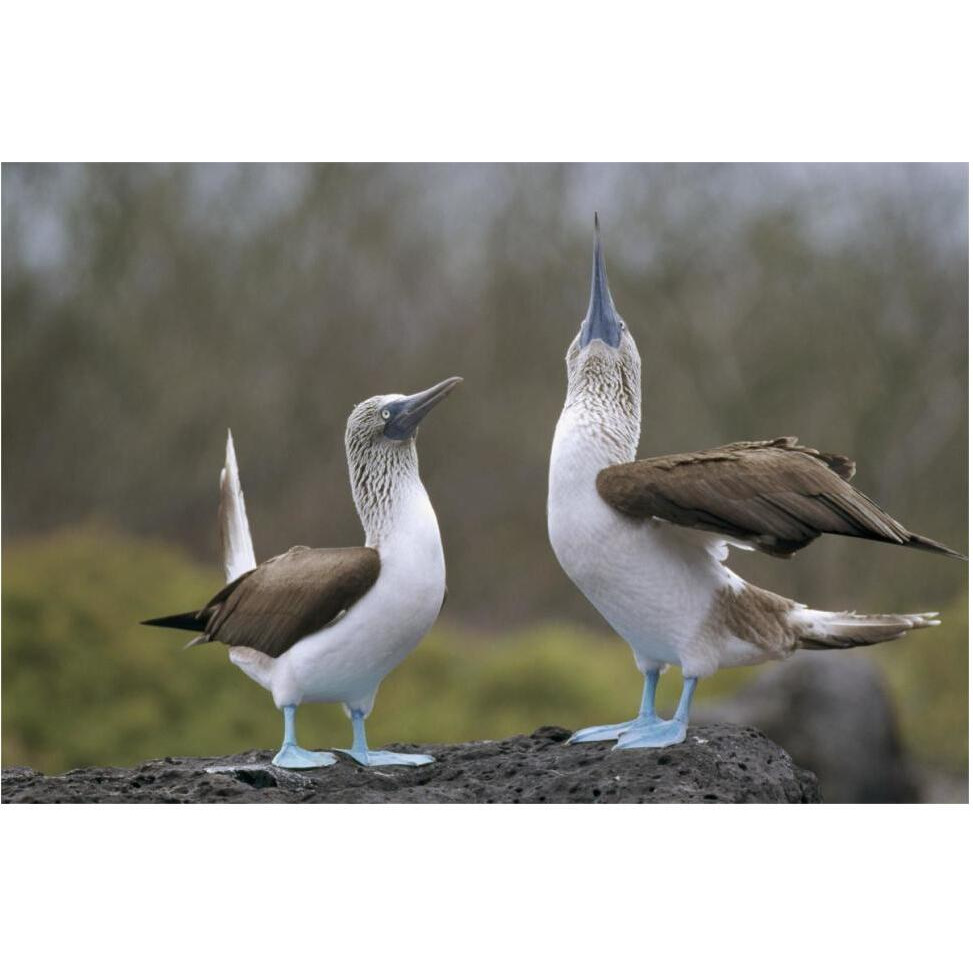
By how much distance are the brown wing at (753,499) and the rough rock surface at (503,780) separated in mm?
703

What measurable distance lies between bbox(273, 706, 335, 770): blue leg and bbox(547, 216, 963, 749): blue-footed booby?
93cm

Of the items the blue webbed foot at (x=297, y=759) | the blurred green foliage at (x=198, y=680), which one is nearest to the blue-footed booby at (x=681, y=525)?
the blue webbed foot at (x=297, y=759)

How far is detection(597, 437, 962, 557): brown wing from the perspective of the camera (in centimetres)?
415

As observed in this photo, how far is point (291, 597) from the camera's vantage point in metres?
4.39

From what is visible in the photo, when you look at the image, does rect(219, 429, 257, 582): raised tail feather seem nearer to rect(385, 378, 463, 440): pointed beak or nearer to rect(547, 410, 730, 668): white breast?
rect(385, 378, 463, 440): pointed beak

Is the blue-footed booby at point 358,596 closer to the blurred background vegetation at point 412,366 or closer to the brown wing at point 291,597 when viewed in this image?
the brown wing at point 291,597

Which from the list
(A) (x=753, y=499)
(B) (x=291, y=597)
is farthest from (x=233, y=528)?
(A) (x=753, y=499)

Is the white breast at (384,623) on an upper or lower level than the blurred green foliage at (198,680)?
upper

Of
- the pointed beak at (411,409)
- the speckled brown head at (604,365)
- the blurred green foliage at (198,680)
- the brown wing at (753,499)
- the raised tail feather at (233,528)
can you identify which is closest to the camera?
the brown wing at (753,499)

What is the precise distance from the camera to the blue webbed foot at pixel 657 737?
4484mm

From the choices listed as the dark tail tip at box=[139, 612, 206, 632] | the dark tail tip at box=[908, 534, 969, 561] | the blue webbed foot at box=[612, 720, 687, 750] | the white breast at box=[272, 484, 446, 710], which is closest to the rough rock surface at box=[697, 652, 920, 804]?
the blue webbed foot at box=[612, 720, 687, 750]

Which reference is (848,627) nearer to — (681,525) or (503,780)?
(681,525)

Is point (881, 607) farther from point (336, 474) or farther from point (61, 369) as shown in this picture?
point (61, 369)
